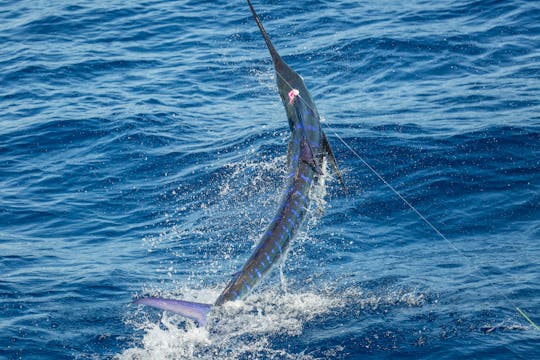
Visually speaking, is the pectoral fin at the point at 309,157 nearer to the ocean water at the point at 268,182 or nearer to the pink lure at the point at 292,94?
the pink lure at the point at 292,94

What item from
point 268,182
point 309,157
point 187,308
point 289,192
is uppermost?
point 309,157

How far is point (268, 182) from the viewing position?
1354cm

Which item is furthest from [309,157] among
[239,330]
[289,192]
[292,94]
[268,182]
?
[268,182]

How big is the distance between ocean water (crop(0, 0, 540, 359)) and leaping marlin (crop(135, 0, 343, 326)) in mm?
733

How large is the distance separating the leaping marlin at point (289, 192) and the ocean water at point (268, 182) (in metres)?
0.73

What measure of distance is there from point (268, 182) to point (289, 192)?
4897 millimetres

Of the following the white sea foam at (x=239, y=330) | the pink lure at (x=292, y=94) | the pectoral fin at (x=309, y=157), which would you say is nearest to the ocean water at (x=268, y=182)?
the white sea foam at (x=239, y=330)

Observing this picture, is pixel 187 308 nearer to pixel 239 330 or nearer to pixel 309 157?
pixel 239 330

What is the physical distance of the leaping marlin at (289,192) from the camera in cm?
781

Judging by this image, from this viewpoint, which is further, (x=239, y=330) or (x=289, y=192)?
(x=239, y=330)

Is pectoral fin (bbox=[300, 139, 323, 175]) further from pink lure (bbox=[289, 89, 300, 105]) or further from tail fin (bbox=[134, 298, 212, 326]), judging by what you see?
tail fin (bbox=[134, 298, 212, 326])

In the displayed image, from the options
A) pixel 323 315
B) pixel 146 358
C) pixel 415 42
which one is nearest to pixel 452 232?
pixel 323 315

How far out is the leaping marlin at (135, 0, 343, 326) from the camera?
307 inches

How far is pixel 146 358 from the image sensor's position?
8906 millimetres
